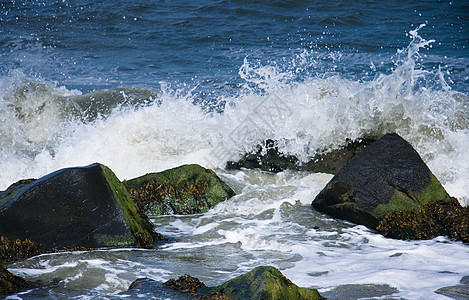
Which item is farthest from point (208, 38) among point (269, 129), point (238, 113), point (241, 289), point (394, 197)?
point (241, 289)

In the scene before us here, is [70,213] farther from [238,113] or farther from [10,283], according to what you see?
[238,113]

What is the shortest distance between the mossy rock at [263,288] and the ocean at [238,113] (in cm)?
55

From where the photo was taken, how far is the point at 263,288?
2914 millimetres

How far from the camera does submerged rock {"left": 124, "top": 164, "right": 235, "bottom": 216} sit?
5746 millimetres

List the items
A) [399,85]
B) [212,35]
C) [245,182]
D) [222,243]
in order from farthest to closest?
[212,35] < [399,85] < [245,182] < [222,243]

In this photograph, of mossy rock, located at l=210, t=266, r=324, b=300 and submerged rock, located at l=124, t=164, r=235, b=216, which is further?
submerged rock, located at l=124, t=164, r=235, b=216

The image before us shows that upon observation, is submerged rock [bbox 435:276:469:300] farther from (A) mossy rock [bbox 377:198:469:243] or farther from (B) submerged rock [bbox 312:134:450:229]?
(B) submerged rock [bbox 312:134:450:229]

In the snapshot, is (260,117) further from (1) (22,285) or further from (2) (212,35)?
(2) (212,35)

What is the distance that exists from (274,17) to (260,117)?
7.49m

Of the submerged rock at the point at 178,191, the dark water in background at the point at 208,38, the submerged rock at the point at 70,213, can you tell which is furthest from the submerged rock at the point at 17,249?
the dark water in background at the point at 208,38

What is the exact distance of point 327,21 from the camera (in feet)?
46.2

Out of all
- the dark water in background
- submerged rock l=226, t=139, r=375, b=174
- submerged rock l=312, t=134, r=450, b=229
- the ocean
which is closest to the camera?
the ocean

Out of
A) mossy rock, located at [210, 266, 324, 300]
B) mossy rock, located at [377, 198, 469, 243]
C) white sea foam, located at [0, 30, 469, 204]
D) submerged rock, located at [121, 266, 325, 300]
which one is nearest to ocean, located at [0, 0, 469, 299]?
white sea foam, located at [0, 30, 469, 204]

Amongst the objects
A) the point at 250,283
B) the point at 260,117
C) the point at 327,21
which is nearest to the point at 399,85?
the point at 260,117
